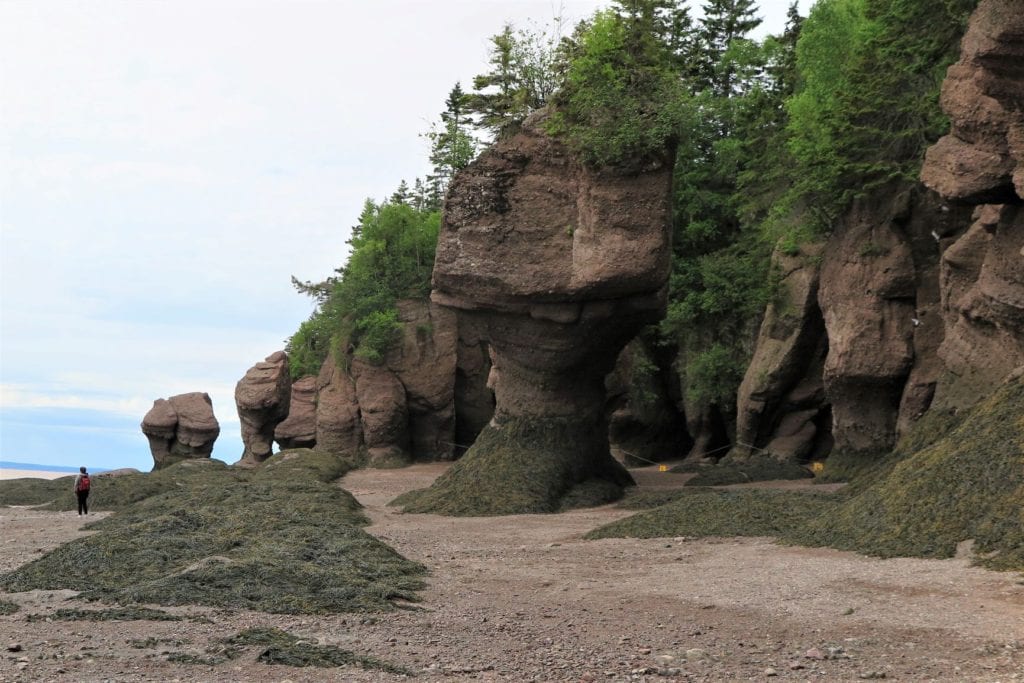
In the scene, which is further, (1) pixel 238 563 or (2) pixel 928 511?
(2) pixel 928 511

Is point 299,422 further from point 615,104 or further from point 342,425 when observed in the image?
point 615,104

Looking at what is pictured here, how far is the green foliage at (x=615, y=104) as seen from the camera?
71.2ft

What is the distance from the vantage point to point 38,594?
12336mm

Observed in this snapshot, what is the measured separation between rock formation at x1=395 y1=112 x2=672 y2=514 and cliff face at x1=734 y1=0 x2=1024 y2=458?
19.7 ft

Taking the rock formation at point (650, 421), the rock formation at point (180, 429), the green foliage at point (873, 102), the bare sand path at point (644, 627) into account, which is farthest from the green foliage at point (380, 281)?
the bare sand path at point (644, 627)

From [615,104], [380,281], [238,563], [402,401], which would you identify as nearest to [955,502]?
[238,563]

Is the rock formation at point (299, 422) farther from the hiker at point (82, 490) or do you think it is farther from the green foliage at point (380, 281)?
the hiker at point (82, 490)

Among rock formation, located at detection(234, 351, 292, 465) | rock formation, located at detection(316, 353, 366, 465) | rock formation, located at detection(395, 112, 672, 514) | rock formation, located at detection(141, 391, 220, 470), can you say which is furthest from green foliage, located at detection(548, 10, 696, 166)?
rock formation, located at detection(141, 391, 220, 470)

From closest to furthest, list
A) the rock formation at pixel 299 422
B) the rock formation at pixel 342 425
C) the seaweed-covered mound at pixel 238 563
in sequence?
the seaweed-covered mound at pixel 238 563 < the rock formation at pixel 342 425 < the rock formation at pixel 299 422

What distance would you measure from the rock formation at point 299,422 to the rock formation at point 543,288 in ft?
74.1

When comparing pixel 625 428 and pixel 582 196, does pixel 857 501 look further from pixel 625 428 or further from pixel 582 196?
pixel 625 428

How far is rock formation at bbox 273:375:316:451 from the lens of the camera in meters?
45.1

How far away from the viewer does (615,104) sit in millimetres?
22094

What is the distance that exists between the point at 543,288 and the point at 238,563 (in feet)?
37.0
